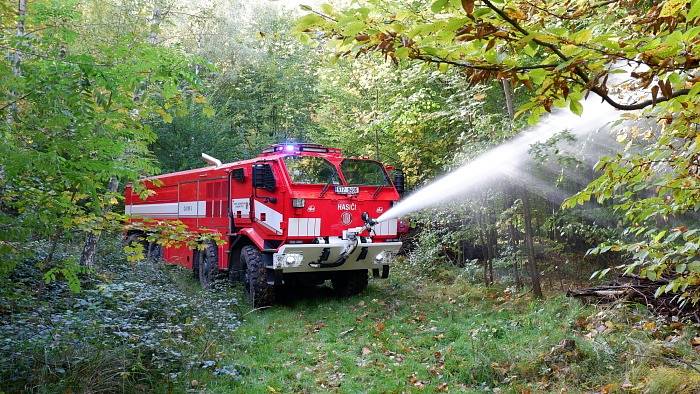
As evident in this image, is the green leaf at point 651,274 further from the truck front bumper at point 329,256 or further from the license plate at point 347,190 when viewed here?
the license plate at point 347,190

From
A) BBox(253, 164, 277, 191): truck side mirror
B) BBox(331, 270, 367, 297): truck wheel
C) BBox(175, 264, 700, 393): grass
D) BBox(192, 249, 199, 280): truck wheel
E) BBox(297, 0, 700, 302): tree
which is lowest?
BBox(175, 264, 700, 393): grass

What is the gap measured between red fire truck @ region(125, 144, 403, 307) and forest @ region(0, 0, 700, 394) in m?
0.08

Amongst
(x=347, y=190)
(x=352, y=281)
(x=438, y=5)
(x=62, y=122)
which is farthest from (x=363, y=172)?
(x=438, y=5)

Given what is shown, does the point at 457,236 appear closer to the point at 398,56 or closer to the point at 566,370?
the point at 566,370

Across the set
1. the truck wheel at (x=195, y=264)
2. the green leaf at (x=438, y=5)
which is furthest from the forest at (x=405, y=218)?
the truck wheel at (x=195, y=264)

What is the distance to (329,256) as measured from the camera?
921cm

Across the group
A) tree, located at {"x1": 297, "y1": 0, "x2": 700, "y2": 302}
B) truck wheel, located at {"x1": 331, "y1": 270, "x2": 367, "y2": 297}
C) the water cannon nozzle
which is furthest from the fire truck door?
tree, located at {"x1": 297, "y1": 0, "x2": 700, "y2": 302}

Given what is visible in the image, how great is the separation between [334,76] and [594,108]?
8.99 metres

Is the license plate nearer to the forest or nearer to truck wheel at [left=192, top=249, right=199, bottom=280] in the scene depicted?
the forest

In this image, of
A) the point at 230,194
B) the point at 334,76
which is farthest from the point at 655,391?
the point at 334,76

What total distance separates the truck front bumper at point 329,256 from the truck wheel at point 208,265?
2145 millimetres

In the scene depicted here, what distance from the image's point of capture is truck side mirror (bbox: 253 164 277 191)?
29.5ft

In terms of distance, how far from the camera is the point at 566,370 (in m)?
5.21

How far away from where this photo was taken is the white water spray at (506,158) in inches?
289
